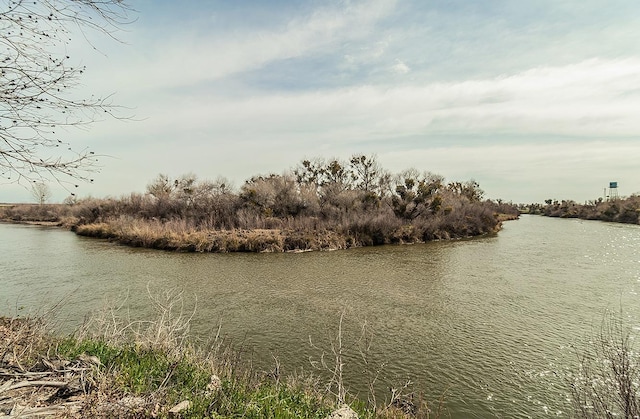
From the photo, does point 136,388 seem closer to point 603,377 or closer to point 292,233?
point 603,377

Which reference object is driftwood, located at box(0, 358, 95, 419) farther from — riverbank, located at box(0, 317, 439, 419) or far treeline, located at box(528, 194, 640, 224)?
far treeline, located at box(528, 194, 640, 224)

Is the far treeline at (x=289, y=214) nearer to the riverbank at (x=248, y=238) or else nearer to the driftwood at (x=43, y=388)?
the riverbank at (x=248, y=238)

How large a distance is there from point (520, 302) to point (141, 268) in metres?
16.7

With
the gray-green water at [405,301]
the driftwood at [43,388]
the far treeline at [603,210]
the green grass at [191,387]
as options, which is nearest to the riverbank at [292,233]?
the gray-green water at [405,301]

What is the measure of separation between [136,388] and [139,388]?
57 millimetres

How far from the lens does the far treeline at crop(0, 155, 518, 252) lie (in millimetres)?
25562

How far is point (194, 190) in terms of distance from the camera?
3728cm

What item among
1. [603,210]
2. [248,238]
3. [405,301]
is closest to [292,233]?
[248,238]

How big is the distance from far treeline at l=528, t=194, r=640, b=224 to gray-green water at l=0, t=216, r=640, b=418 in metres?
33.9

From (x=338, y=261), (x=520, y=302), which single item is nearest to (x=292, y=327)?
(x=520, y=302)

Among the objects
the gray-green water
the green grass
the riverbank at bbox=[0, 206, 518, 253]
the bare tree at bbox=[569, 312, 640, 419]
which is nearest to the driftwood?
the green grass

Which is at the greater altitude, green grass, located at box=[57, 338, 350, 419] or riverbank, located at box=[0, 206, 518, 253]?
riverbank, located at box=[0, 206, 518, 253]

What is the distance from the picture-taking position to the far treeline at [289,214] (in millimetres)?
25562

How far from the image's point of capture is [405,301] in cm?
1218
